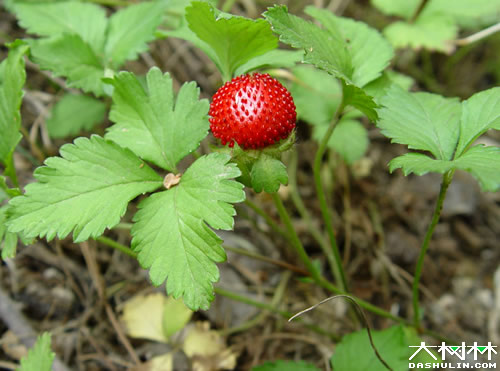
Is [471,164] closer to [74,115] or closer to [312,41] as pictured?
[312,41]

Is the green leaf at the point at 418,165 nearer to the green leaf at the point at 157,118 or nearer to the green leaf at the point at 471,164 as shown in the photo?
the green leaf at the point at 471,164

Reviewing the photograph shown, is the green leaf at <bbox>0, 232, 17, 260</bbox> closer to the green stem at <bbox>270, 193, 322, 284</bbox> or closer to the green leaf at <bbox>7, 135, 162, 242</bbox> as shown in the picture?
the green leaf at <bbox>7, 135, 162, 242</bbox>

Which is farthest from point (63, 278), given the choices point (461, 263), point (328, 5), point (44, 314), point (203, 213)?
point (328, 5)

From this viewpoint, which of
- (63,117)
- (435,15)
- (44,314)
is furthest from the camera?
(435,15)

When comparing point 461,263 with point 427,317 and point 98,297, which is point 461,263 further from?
point 98,297

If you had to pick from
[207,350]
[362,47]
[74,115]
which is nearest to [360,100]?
[362,47]
